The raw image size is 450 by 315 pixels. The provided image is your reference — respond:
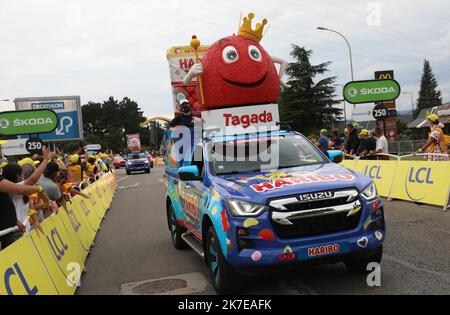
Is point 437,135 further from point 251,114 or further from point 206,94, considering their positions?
point 206,94

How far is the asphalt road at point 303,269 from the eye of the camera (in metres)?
5.32

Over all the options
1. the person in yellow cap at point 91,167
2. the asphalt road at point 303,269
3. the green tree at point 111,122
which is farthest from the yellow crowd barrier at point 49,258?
the green tree at point 111,122

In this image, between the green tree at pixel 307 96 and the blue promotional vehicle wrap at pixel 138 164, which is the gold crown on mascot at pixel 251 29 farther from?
the green tree at pixel 307 96

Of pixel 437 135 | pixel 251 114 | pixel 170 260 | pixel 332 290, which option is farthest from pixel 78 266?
pixel 437 135

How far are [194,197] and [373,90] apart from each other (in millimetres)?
11860

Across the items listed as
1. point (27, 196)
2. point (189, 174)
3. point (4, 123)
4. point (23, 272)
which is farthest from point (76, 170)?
point (23, 272)

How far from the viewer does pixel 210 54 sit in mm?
10766

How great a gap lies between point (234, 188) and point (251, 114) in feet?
17.9

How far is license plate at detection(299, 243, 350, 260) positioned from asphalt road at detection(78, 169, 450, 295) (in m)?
0.49

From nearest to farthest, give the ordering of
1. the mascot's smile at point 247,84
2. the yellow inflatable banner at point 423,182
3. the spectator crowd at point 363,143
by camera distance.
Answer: the yellow inflatable banner at point 423,182, the mascot's smile at point 247,84, the spectator crowd at point 363,143

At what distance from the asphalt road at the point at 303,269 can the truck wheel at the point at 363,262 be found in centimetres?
9

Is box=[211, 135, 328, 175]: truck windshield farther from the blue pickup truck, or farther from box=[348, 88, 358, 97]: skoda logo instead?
box=[348, 88, 358, 97]: skoda logo

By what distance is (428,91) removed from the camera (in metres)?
118

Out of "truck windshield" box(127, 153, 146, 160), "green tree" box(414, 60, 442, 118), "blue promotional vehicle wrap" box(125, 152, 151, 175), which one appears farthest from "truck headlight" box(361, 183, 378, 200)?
"green tree" box(414, 60, 442, 118)
